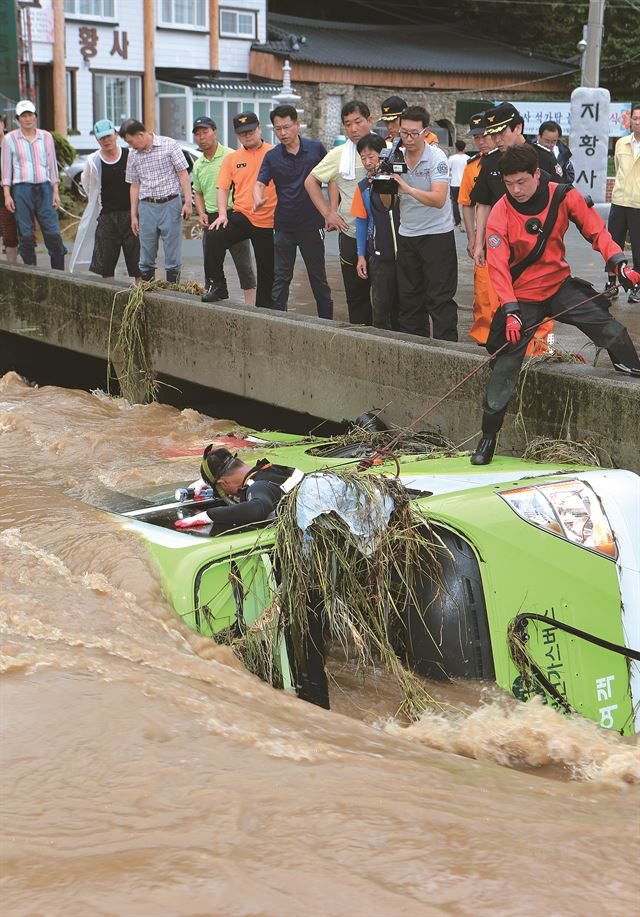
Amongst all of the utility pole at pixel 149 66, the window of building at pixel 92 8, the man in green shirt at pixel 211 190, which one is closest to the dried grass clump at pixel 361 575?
the man in green shirt at pixel 211 190

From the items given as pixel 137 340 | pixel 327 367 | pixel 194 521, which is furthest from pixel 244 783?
pixel 137 340

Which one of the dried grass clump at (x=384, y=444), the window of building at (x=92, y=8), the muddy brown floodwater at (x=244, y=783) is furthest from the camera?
the window of building at (x=92, y=8)

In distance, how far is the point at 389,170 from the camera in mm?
7488

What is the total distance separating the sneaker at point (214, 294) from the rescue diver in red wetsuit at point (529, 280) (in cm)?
383

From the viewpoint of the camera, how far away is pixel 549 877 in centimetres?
327

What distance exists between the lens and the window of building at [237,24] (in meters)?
35.2

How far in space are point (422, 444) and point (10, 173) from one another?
7.09 m

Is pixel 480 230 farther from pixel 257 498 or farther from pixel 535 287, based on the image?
pixel 257 498

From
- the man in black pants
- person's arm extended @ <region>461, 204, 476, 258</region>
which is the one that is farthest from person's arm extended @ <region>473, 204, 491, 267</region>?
the man in black pants

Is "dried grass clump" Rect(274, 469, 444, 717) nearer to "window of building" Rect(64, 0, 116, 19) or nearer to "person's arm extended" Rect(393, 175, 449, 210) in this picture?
"person's arm extended" Rect(393, 175, 449, 210)

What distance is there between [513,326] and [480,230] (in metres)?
2.17

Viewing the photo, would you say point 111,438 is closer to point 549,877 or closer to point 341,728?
point 341,728

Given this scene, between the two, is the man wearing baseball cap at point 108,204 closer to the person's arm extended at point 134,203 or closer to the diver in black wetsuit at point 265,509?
the person's arm extended at point 134,203

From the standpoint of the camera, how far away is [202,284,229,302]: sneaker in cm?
962
